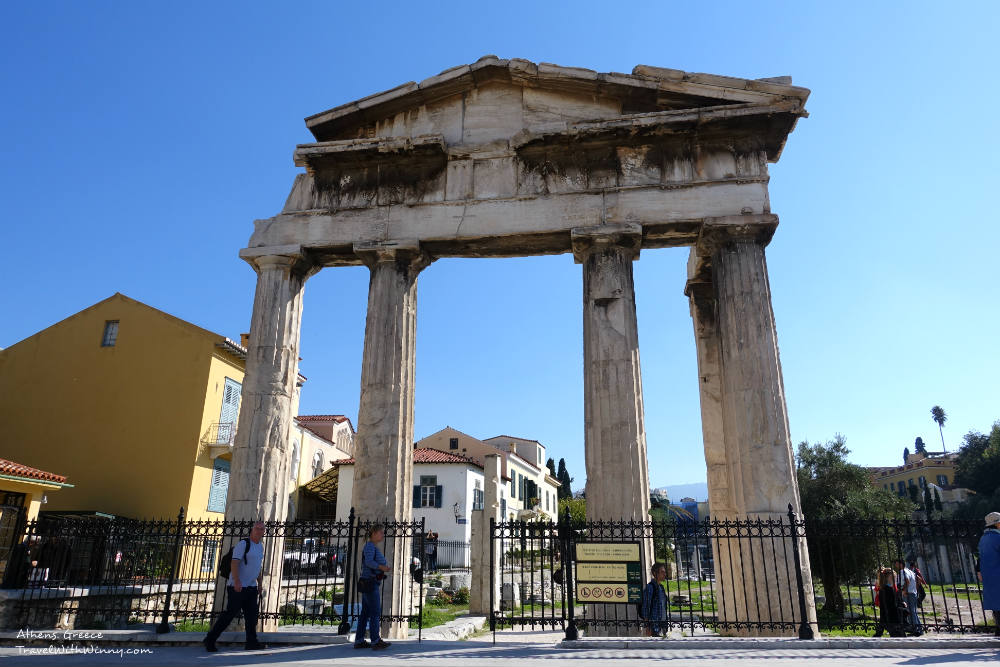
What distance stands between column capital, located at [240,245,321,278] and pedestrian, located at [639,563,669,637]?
29.5ft

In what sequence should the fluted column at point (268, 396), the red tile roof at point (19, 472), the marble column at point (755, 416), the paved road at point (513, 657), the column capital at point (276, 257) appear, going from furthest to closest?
the red tile roof at point (19, 472)
the column capital at point (276, 257)
the fluted column at point (268, 396)
the marble column at point (755, 416)
the paved road at point (513, 657)

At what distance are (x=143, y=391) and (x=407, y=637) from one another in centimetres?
1610

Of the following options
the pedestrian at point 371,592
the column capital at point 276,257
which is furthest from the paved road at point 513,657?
the column capital at point 276,257

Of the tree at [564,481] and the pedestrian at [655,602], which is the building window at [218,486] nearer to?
the pedestrian at [655,602]

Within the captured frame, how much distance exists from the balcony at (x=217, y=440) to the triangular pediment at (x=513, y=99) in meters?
11.9

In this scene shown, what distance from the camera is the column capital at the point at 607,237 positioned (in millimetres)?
12867

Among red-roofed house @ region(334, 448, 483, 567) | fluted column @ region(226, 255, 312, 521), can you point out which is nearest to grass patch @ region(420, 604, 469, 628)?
fluted column @ region(226, 255, 312, 521)

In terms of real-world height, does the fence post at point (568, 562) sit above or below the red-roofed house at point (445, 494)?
below

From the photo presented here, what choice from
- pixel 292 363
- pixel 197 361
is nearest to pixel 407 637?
pixel 292 363

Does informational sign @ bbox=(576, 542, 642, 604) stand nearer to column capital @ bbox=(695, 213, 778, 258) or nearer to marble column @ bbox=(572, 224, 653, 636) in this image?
marble column @ bbox=(572, 224, 653, 636)

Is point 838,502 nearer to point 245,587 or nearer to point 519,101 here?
point 519,101

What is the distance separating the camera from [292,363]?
13352 millimetres

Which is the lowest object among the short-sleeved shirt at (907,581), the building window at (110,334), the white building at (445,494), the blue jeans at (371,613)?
the blue jeans at (371,613)

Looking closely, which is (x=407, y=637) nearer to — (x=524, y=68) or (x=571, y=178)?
(x=571, y=178)
